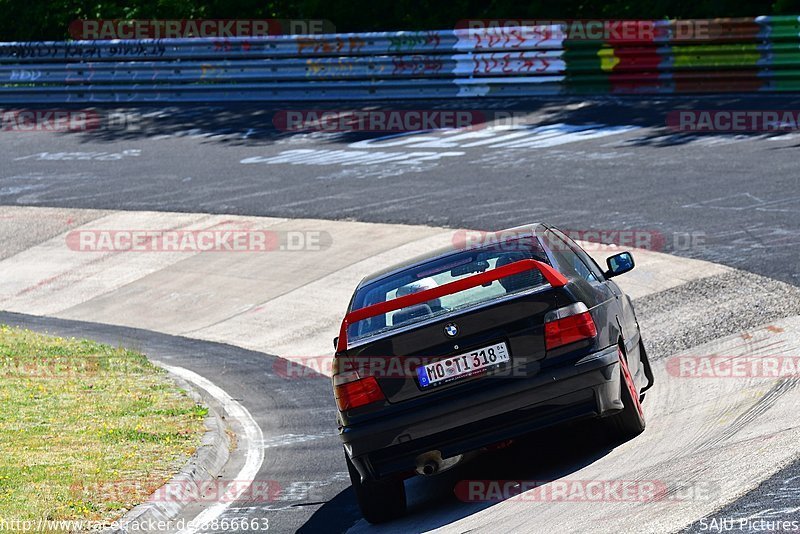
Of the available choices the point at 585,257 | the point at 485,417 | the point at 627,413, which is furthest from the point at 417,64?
the point at 485,417

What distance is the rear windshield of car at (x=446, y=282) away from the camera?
711 cm

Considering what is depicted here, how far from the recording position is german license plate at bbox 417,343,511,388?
6.85m

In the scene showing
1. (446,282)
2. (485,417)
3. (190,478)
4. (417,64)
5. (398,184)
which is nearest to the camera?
(485,417)

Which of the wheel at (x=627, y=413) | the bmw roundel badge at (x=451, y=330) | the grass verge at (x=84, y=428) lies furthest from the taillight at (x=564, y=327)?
the grass verge at (x=84, y=428)

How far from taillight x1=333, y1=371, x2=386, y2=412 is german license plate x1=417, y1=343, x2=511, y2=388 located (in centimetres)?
26

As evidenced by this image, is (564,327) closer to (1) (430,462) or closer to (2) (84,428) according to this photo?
(1) (430,462)

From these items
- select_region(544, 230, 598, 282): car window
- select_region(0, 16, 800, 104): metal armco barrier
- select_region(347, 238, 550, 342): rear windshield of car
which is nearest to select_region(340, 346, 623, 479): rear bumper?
select_region(347, 238, 550, 342): rear windshield of car

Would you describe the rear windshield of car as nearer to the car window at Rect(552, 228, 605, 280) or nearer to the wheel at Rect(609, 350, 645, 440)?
the car window at Rect(552, 228, 605, 280)

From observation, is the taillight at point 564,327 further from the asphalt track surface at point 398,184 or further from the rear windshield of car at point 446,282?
the asphalt track surface at point 398,184

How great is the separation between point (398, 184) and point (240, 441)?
8892mm

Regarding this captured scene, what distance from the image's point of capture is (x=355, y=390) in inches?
272

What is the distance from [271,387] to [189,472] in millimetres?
3101

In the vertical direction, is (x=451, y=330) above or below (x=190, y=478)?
above

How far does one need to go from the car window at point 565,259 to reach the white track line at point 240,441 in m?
2.69
